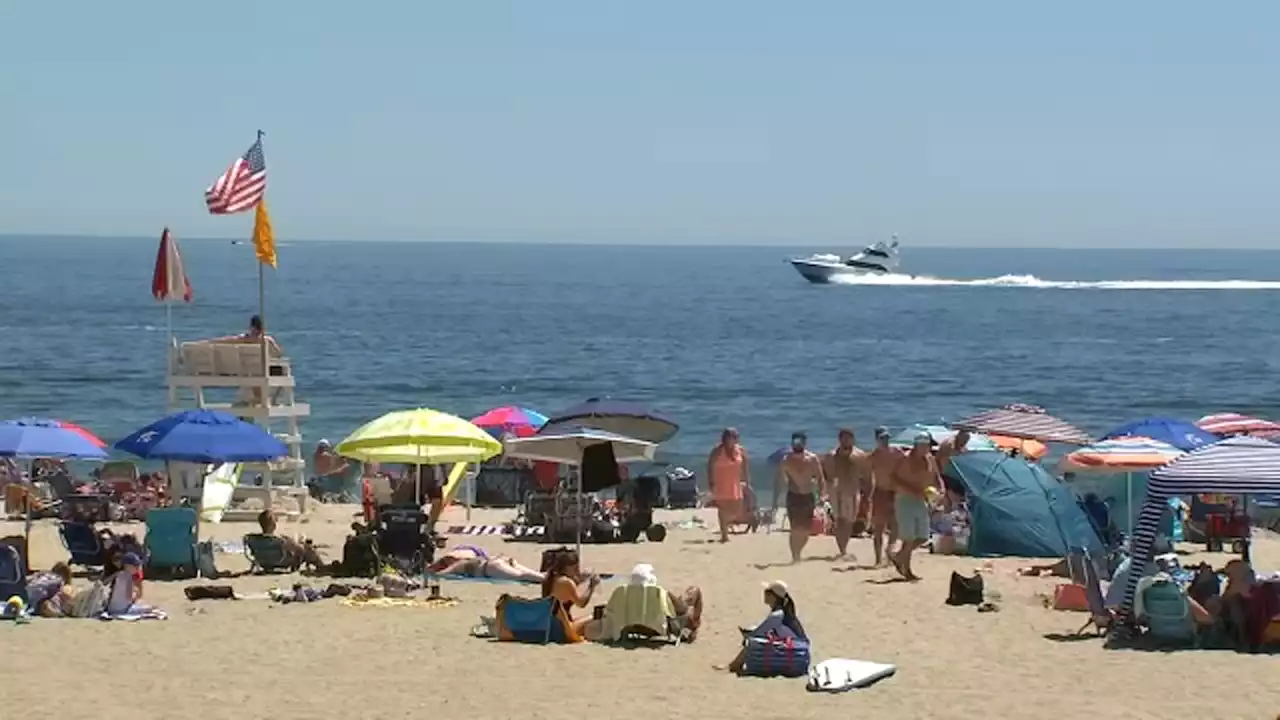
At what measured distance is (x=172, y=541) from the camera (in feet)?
49.9

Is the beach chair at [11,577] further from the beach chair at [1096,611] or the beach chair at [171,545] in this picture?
the beach chair at [1096,611]

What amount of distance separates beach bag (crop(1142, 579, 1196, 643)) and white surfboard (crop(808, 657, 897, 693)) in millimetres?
1979

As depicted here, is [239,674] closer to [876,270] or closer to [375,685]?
[375,685]

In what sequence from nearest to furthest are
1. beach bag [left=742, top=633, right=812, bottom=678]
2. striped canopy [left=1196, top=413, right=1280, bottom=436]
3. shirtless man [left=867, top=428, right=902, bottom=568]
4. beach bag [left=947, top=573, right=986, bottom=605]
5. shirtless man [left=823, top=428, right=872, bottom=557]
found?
beach bag [left=742, top=633, right=812, bottom=678] < beach bag [left=947, top=573, right=986, bottom=605] < shirtless man [left=867, top=428, right=902, bottom=568] < shirtless man [left=823, top=428, right=872, bottom=557] < striped canopy [left=1196, top=413, right=1280, bottom=436]

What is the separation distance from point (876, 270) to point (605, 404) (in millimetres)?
97866

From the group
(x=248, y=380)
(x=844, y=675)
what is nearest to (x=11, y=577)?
(x=844, y=675)

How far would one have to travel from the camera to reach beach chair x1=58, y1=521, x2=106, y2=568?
50.1 ft

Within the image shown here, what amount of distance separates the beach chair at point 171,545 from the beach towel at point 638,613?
167 inches

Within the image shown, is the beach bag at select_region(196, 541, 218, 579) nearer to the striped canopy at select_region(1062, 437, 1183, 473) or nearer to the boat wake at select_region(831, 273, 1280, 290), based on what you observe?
the striped canopy at select_region(1062, 437, 1183, 473)

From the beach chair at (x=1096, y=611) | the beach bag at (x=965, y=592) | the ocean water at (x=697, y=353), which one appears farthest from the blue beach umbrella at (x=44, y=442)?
the ocean water at (x=697, y=353)

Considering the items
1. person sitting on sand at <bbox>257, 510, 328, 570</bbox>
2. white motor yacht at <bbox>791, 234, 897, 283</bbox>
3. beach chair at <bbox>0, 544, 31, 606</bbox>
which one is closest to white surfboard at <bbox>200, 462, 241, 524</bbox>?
person sitting on sand at <bbox>257, 510, 328, 570</bbox>

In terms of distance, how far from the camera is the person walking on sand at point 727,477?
18531 mm

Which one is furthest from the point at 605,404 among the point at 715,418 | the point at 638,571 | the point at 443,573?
the point at 715,418

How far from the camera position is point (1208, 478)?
12523 mm
